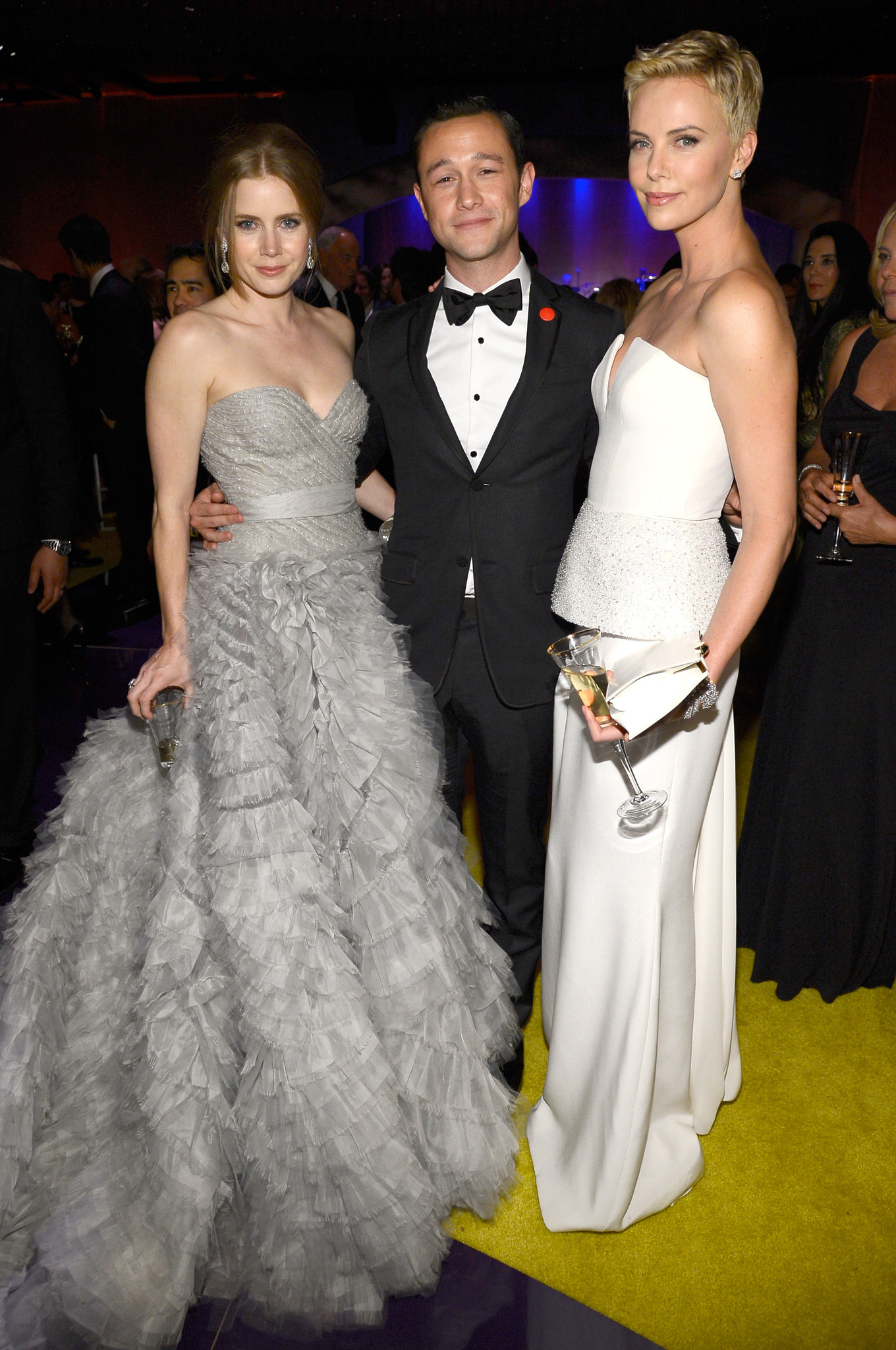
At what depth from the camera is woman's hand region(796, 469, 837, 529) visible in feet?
8.21

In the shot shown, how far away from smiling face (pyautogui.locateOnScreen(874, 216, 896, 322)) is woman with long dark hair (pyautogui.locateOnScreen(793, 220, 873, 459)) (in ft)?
0.99

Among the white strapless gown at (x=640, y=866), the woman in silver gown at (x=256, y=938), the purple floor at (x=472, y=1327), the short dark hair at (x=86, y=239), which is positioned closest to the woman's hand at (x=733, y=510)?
the white strapless gown at (x=640, y=866)

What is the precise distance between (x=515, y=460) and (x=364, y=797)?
2.44 feet

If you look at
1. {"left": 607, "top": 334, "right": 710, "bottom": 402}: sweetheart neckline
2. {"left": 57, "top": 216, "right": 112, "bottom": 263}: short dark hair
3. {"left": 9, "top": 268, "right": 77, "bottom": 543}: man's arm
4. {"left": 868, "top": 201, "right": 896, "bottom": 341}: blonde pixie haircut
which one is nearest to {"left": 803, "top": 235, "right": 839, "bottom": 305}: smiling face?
{"left": 868, "top": 201, "right": 896, "bottom": 341}: blonde pixie haircut

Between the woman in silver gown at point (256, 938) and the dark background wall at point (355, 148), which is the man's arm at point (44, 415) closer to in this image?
the woman in silver gown at point (256, 938)

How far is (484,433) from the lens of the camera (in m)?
2.03

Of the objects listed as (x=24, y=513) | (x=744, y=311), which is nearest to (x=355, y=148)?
(x=24, y=513)

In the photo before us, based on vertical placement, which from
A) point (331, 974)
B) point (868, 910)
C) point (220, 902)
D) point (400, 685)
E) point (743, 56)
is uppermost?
point (743, 56)

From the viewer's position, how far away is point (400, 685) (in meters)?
1.99

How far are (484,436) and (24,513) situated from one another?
69.2 inches

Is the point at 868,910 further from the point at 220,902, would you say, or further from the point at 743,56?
the point at 743,56

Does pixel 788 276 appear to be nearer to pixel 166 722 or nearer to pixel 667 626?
pixel 667 626

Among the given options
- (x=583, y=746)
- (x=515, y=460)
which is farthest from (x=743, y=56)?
(x=583, y=746)

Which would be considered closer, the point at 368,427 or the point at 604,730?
the point at 604,730
